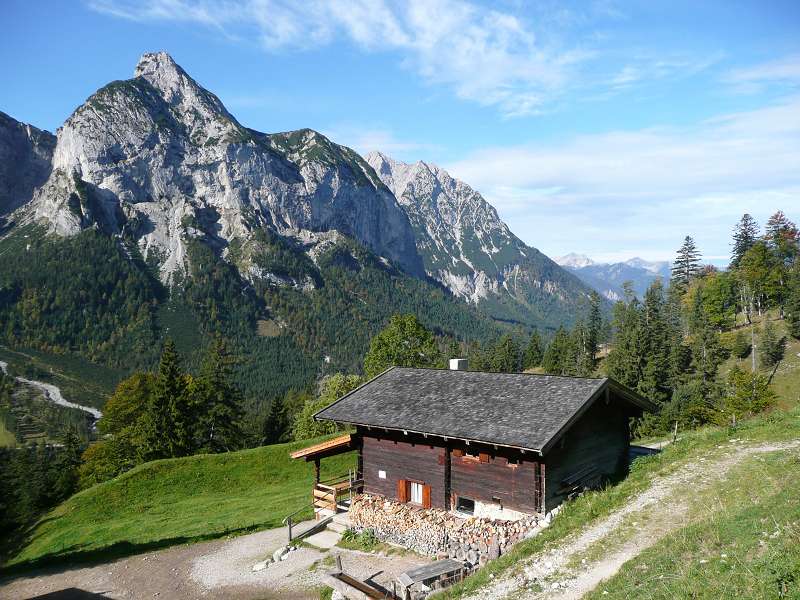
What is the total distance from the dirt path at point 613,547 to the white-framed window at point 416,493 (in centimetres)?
883

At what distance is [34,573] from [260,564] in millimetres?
13717

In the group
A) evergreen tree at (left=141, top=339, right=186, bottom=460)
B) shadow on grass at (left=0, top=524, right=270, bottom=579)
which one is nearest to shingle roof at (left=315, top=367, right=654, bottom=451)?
shadow on grass at (left=0, top=524, right=270, bottom=579)

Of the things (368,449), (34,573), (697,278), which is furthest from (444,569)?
(697,278)

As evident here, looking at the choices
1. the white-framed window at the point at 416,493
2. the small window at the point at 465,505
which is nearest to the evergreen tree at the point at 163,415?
the white-framed window at the point at 416,493

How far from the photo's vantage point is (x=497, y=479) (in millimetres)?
23141

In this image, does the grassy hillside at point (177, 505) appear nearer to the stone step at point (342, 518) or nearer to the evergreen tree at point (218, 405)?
the stone step at point (342, 518)

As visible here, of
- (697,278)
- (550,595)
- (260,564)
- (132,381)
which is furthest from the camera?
(697,278)

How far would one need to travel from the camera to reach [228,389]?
63344 mm

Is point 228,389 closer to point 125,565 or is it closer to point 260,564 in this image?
point 125,565

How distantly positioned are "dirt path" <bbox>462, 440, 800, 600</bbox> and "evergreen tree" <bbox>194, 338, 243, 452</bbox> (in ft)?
168

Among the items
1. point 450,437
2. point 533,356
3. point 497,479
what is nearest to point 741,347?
point 533,356

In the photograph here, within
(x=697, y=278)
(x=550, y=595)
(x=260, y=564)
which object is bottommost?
(x=260, y=564)

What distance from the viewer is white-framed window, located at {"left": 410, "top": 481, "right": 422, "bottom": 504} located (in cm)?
2562

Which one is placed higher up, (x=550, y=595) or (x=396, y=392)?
(x=396, y=392)
